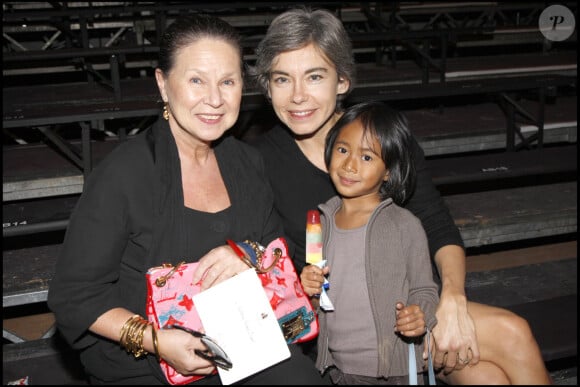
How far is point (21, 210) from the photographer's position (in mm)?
3150

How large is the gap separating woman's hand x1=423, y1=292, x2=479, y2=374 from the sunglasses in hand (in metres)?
0.74

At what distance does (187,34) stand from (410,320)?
119cm

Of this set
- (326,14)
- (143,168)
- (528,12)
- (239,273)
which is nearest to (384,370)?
(239,273)

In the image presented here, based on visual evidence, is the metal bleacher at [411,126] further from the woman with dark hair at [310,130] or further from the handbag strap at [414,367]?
the handbag strap at [414,367]

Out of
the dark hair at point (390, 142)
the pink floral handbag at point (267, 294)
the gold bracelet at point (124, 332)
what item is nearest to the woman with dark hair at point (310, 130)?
the dark hair at point (390, 142)

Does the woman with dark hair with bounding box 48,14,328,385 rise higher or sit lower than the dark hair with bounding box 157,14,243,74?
lower

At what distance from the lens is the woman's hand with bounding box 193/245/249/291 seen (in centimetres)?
176

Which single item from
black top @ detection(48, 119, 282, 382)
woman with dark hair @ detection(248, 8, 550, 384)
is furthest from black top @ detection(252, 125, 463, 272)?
black top @ detection(48, 119, 282, 382)

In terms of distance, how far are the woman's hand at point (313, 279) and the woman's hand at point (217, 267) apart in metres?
0.21

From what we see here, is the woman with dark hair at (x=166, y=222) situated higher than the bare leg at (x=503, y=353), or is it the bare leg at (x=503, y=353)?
the woman with dark hair at (x=166, y=222)

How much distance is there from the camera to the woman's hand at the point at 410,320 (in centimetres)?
178

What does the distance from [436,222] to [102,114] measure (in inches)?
100

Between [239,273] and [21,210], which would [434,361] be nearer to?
[239,273]

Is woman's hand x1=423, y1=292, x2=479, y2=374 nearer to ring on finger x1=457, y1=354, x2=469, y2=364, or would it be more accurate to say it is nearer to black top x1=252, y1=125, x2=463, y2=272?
ring on finger x1=457, y1=354, x2=469, y2=364
